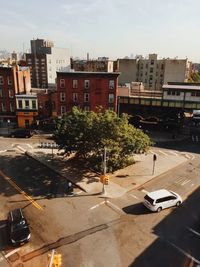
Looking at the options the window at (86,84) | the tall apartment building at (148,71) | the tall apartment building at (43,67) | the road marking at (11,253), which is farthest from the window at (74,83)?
the tall apartment building at (148,71)

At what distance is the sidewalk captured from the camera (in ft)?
95.7

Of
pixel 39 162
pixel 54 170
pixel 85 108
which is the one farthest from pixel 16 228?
pixel 85 108

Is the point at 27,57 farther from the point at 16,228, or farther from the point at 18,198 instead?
the point at 16,228

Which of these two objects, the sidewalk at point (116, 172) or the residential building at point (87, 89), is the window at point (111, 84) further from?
the sidewalk at point (116, 172)

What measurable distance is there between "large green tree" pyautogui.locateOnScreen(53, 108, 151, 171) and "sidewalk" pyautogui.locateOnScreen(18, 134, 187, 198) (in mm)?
1789

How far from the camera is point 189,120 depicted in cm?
7388

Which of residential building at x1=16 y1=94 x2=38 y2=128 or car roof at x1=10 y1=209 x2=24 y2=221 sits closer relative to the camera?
car roof at x1=10 y1=209 x2=24 y2=221

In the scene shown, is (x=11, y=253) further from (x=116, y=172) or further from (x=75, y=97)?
(x=75, y=97)

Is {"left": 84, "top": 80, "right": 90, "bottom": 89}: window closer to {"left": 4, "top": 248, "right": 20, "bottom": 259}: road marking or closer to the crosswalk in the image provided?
the crosswalk

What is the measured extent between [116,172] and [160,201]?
1009 cm

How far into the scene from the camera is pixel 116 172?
111 ft

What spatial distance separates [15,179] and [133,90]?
44.9m

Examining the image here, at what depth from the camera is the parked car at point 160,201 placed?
952 inches

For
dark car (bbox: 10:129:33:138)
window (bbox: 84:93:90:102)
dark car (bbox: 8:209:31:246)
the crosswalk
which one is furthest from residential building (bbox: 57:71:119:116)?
dark car (bbox: 8:209:31:246)
